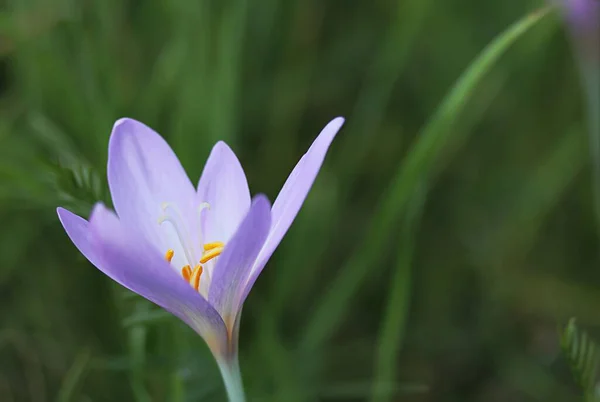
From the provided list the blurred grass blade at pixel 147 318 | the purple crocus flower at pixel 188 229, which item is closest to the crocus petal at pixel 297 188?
the purple crocus flower at pixel 188 229

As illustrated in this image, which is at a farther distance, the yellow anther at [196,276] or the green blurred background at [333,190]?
the green blurred background at [333,190]

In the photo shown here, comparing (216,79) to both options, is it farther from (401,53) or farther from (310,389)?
(310,389)

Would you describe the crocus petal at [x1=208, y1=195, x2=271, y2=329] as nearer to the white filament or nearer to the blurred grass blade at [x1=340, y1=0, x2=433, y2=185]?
the white filament

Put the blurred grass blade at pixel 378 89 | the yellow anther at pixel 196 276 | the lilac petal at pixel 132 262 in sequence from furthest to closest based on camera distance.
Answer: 1. the blurred grass blade at pixel 378 89
2. the yellow anther at pixel 196 276
3. the lilac petal at pixel 132 262

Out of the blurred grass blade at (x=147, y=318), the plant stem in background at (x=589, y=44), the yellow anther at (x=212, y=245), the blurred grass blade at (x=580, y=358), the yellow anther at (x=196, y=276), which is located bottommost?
the blurred grass blade at (x=580, y=358)

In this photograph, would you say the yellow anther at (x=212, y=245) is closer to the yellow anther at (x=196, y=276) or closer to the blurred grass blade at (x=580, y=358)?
the yellow anther at (x=196, y=276)

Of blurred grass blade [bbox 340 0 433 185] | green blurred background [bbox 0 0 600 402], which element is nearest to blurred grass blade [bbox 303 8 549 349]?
green blurred background [bbox 0 0 600 402]

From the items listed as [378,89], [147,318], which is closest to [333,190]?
[378,89]

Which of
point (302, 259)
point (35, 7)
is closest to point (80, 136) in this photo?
point (35, 7)
